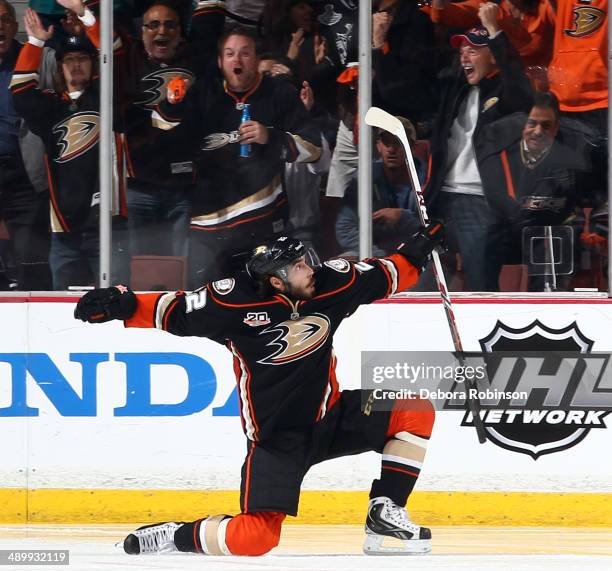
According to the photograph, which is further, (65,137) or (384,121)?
(65,137)

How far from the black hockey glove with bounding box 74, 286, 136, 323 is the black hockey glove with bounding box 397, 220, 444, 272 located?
3.06ft

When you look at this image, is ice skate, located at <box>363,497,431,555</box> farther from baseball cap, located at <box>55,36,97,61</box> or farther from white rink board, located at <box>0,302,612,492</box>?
baseball cap, located at <box>55,36,97,61</box>

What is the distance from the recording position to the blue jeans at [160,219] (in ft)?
16.5

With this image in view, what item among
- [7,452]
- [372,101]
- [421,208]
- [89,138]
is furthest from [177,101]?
[7,452]

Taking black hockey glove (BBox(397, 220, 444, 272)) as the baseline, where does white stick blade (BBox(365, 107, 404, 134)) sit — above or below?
above

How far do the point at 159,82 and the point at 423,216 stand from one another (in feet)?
4.55

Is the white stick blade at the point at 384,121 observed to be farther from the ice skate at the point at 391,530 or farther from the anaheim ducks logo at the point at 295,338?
the ice skate at the point at 391,530

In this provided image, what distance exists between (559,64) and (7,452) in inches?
106

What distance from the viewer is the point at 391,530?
400 cm

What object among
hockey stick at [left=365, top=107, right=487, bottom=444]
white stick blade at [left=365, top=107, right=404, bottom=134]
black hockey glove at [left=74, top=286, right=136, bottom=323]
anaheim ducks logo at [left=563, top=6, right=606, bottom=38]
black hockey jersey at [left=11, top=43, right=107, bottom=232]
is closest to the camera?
black hockey glove at [left=74, top=286, right=136, bottom=323]

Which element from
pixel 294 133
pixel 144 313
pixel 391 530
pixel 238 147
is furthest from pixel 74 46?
pixel 391 530

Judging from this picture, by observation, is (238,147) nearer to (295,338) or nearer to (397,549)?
(295,338)

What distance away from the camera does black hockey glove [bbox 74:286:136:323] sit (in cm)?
367

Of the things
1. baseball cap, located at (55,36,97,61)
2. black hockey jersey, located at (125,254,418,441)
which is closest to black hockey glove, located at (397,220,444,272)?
black hockey jersey, located at (125,254,418,441)
